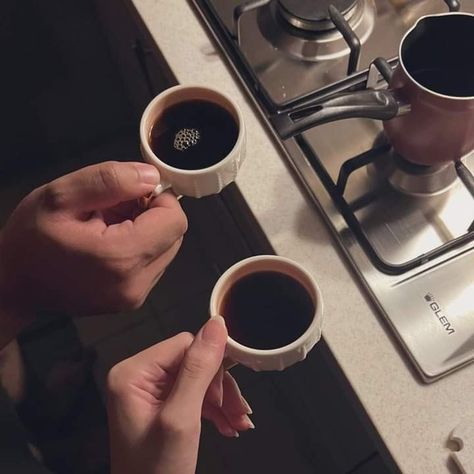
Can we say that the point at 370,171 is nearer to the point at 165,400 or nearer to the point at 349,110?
the point at 349,110

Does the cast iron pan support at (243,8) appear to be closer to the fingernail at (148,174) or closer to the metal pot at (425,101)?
the metal pot at (425,101)

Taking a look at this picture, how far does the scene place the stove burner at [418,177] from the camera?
2.50 ft

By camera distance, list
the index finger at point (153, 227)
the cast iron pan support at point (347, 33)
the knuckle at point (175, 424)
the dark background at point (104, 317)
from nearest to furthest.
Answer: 1. the knuckle at point (175, 424)
2. the index finger at point (153, 227)
3. the cast iron pan support at point (347, 33)
4. the dark background at point (104, 317)

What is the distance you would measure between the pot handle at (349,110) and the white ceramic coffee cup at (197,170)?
5cm

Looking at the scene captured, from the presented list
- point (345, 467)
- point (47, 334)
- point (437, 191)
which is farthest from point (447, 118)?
point (47, 334)

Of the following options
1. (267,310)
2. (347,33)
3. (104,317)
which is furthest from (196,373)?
(104,317)

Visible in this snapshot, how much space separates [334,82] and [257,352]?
0.38m

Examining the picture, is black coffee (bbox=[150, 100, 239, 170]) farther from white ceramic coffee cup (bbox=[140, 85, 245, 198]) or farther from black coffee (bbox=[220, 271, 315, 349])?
black coffee (bbox=[220, 271, 315, 349])

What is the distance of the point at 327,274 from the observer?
717 mm

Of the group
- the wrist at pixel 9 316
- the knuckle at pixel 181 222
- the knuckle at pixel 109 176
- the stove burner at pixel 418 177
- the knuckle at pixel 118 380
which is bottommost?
the stove burner at pixel 418 177

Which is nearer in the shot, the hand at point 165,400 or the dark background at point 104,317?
the hand at point 165,400

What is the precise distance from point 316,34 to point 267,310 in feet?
1.28

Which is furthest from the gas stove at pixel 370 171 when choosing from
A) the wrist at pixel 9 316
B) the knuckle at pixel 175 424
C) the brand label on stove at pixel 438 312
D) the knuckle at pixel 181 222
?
the wrist at pixel 9 316

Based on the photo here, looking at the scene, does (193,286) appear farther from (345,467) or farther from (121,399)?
(121,399)
